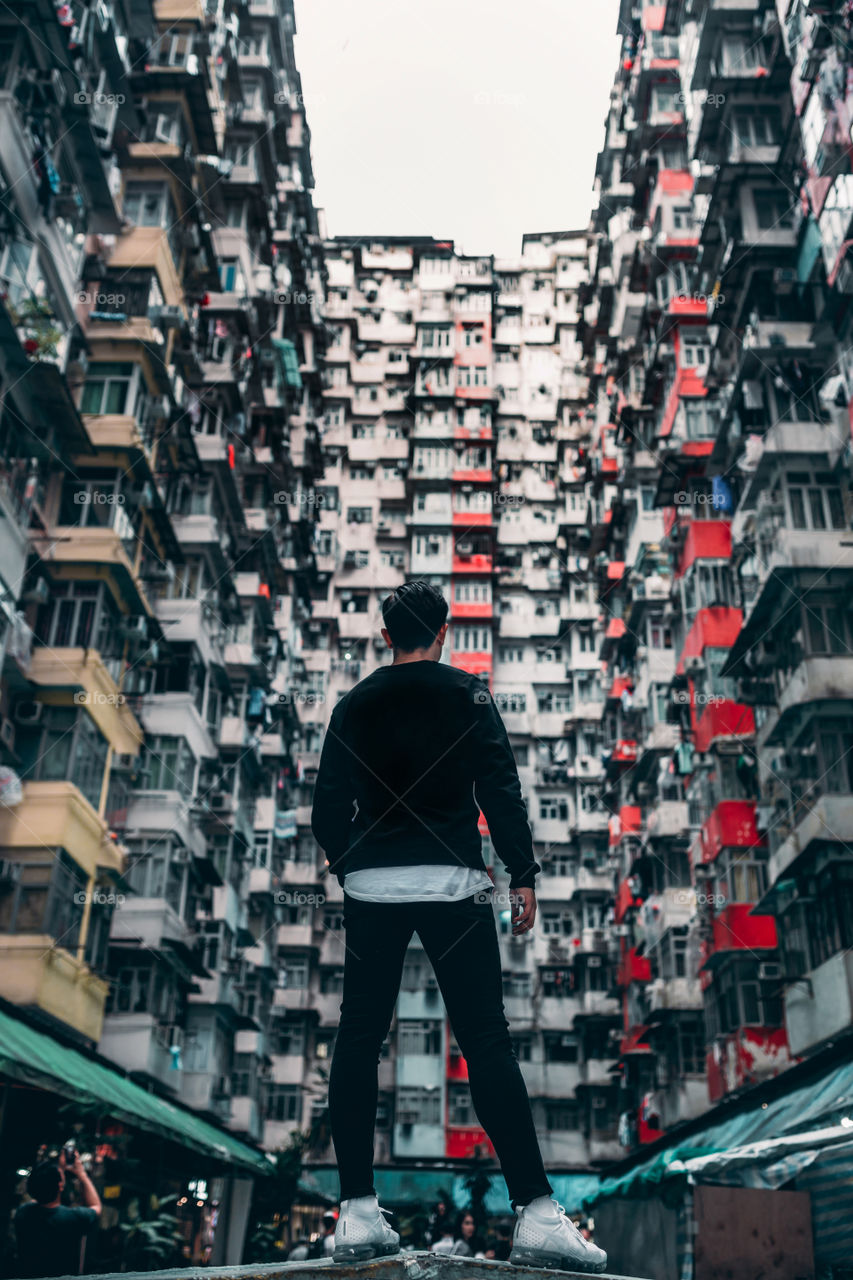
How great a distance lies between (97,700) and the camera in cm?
2222

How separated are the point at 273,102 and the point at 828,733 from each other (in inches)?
1190

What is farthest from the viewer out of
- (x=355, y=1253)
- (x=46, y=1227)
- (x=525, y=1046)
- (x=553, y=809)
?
(x=553, y=809)

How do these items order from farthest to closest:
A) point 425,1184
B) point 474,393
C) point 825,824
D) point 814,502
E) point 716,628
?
1. point 474,393
2. point 425,1184
3. point 716,628
4. point 814,502
5. point 825,824

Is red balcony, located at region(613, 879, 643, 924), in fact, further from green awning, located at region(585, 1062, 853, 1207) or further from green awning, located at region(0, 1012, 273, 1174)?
green awning, located at region(0, 1012, 273, 1174)

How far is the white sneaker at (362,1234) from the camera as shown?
12.5 ft

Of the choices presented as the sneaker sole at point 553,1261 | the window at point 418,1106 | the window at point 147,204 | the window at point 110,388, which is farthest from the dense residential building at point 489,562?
the sneaker sole at point 553,1261

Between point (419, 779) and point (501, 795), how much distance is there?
32cm

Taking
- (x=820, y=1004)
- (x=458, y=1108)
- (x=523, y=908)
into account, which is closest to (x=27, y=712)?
(x=820, y=1004)

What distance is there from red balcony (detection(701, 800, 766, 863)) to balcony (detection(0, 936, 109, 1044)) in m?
13.9

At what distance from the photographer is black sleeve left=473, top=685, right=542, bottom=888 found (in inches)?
174

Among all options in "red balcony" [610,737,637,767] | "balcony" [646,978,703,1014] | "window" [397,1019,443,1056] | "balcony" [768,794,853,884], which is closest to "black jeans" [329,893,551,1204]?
"balcony" [768,794,853,884]

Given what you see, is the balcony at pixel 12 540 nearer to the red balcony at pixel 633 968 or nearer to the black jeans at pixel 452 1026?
the black jeans at pixel 452 1026

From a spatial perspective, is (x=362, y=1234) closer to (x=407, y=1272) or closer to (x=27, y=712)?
(x=407, y=1272)

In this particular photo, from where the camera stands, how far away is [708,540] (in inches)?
1192
